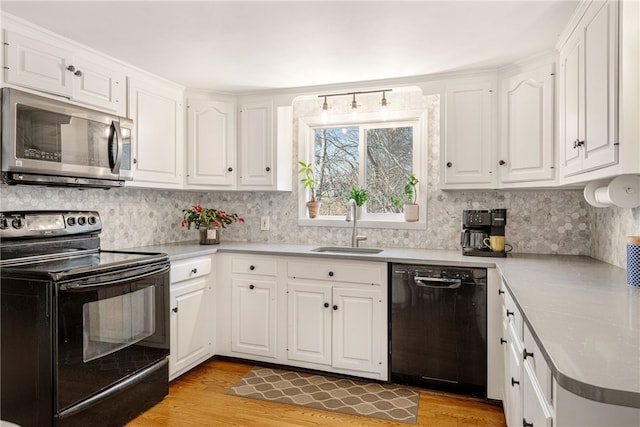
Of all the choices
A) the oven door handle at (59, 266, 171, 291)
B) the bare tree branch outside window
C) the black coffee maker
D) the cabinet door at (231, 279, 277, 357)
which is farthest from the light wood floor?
the bare tree branch outside window

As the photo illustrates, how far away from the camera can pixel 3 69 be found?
205cm

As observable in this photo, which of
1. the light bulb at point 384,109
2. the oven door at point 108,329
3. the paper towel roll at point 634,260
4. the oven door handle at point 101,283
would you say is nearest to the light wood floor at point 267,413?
the oven door at point 108,329

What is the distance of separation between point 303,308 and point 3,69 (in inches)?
88.3

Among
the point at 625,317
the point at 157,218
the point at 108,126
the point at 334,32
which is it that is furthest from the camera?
the point at 157,218

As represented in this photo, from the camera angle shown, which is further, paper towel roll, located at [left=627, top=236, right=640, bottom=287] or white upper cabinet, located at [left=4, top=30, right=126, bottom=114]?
white upper cabinet, located at [left=4, top=30, right=126, bottom=114]

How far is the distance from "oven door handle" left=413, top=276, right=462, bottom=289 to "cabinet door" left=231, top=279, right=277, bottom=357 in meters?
1.06

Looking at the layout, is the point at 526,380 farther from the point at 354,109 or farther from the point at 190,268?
the point at 354,109

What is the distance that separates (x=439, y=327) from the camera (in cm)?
260

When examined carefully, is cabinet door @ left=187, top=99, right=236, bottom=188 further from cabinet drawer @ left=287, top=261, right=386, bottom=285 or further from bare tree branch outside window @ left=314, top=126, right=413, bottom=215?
cabinet drawer @ left=287, top=261, right=386, bottom=285

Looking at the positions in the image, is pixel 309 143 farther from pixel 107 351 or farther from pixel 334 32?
pixel 107 351

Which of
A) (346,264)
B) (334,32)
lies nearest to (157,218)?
(346,264)

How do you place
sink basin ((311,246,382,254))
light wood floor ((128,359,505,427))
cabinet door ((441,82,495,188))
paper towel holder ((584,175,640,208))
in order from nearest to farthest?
paper towel holder ((584,175,640,208)) < light wood floor ((128,359,505,427)) < cabinet door ((441,82,495,188)) < sink basin ((311,246,382,254))

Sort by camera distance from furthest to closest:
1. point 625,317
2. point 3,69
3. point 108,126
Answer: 1. point 108,126
2. point 3,69
3. point 625,317

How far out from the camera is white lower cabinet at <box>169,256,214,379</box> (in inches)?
108
